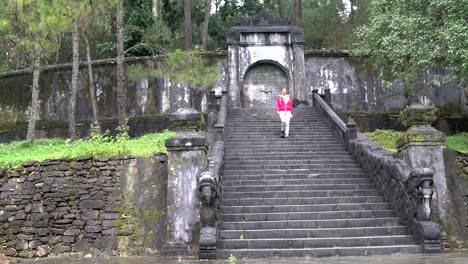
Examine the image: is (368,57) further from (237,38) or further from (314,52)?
(237,38)

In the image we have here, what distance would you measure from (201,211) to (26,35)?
10156 mm

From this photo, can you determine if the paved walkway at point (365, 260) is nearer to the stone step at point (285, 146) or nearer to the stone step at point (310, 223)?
the stone step at point (310, 223)

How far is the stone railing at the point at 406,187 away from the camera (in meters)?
8.60

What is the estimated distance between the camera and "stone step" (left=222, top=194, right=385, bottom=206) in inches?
402

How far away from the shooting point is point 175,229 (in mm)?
9547

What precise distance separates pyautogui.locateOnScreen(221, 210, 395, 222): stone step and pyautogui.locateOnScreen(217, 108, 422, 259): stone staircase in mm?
19

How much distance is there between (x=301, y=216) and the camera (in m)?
9.62

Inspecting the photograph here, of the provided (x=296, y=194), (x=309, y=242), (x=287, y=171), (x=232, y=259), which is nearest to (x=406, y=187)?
(x=309, y=242)

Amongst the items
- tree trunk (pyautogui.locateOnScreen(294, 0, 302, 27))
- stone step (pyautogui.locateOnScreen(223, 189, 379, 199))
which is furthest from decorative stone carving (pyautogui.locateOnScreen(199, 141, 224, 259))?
tree trunk (pyautogui.locateOnScreen(294, 0, 302, 27))

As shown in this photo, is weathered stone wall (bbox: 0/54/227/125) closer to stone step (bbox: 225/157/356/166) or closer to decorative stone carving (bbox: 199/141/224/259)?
stone step (bbox: 225/157/356/166)

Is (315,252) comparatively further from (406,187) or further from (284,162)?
(284,162)

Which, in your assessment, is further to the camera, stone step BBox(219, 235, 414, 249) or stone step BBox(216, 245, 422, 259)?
stone step BBox(219, 235, 414, 249)

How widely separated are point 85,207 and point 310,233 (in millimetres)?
4824

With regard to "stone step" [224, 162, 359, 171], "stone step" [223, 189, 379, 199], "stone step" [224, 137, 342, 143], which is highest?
"stone step" [224, 137, 342, 143]
